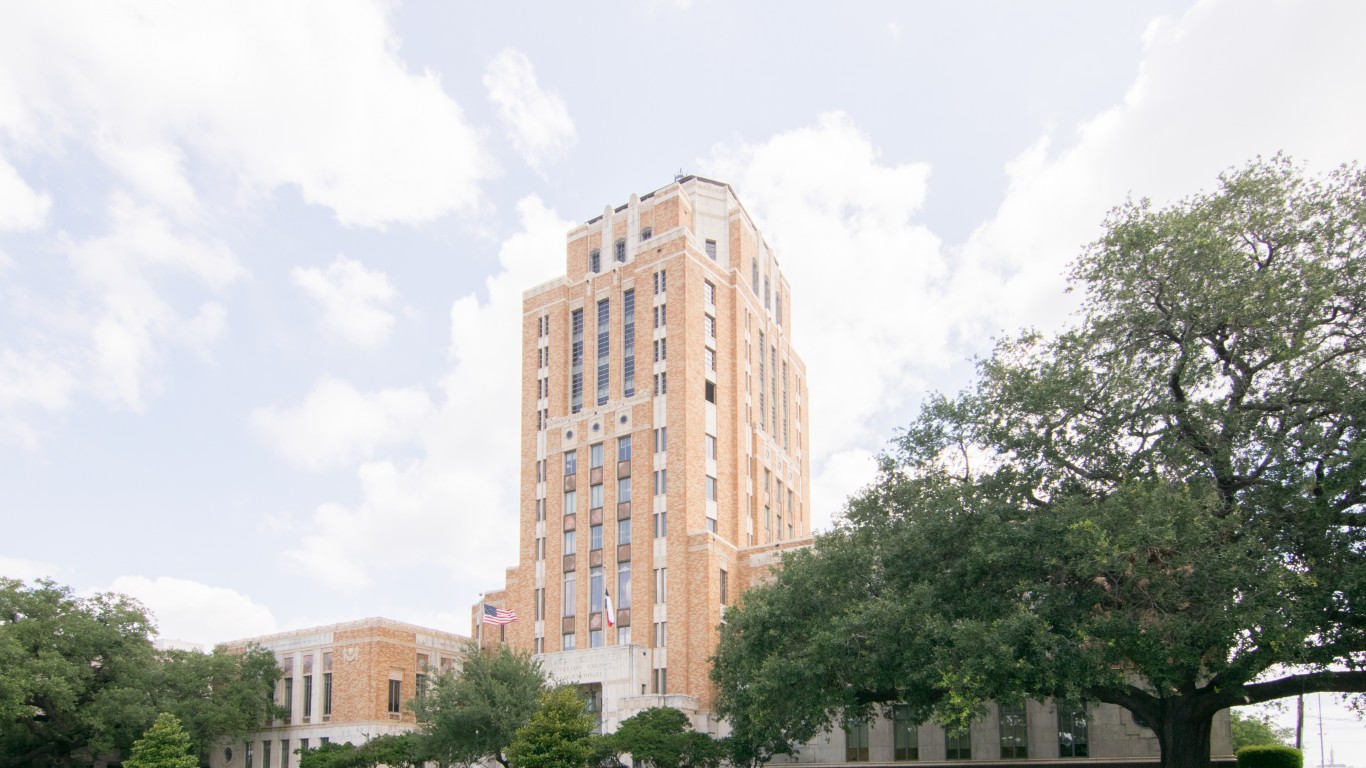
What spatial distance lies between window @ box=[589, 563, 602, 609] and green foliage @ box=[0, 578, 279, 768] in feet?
64.5

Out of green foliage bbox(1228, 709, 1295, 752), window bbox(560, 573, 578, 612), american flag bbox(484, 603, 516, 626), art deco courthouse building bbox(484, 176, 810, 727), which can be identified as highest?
art deco courthouse building bbox(484, 176, 810, 727)

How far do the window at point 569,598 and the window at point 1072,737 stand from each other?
2788 centimetres

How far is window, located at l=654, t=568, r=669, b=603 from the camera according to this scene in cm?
6378

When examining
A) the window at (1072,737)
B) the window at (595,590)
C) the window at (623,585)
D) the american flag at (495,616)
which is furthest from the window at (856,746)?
the american flag at (495,616)

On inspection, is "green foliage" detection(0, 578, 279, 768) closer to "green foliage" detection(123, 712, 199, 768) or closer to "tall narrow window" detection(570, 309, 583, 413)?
"green foliage" detection(123, 712, 199, 768)

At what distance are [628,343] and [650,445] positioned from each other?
725cm

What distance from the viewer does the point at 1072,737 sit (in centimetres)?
5091

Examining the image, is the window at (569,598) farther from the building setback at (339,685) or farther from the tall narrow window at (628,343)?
the tall narrow window at (628,343)

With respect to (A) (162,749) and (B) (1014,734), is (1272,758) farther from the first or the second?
(A) (162,749)

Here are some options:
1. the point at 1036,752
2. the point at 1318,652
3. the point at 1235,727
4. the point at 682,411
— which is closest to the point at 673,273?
the point at 682,411

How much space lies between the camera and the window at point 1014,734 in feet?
171

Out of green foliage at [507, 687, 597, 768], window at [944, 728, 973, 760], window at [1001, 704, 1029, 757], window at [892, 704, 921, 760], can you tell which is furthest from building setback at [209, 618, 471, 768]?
window at [1001, 704, 1029, 757]

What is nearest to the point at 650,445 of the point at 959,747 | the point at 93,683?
the point at 959,747

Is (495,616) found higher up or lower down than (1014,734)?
higher up
